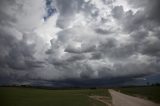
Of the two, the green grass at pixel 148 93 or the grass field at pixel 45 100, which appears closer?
the grass field at pixel 45 100

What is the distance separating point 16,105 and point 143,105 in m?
18.9

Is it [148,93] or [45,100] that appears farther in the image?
[148,93]

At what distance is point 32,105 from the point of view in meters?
33.2

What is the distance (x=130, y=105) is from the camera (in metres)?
25.8

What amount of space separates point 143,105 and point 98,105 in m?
9.45

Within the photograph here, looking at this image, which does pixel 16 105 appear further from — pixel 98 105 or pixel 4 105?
pixel 98 105

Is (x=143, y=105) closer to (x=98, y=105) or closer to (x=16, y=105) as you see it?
(x=98, y=105)

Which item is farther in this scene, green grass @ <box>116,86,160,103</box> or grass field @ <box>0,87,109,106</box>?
green grass @ <box>116,86,160,103</box>

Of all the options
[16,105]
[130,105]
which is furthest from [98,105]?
[16,105]

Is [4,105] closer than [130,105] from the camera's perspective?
No

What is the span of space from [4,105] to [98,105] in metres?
14.7

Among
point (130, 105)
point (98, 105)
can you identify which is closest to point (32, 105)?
point (98, 105)

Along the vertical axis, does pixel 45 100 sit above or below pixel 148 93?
below

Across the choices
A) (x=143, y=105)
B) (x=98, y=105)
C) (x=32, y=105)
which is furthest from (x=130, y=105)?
(x=32, y=105)
